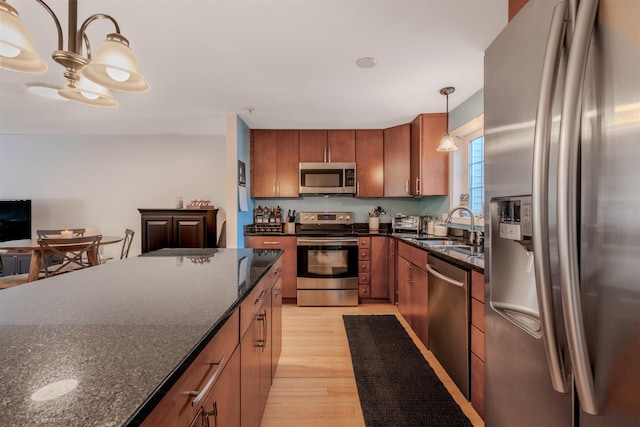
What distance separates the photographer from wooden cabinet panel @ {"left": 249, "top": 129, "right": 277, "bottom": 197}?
4047mm

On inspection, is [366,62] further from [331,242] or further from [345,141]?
[331,242]

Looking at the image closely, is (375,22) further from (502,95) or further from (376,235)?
(376,235)

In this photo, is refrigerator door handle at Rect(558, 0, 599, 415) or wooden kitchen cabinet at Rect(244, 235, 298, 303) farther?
wooden kitchen cabinet at Rect(244, 235, 298, 303)

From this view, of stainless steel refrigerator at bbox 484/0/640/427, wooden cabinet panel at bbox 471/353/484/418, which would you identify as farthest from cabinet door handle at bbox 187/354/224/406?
wooden cabinet panel at bbox 471/353/484/418

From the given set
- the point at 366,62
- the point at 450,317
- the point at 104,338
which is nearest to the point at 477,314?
the point at 450,317

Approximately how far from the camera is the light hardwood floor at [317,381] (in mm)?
1689

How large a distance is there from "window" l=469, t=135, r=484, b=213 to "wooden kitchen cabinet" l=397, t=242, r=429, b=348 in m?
0.83

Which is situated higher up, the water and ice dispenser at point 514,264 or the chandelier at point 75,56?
the chandelier at point 75,56

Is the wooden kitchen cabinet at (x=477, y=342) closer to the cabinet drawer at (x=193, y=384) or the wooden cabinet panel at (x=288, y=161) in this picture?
the cabinet drawer at (x=193, y=384)

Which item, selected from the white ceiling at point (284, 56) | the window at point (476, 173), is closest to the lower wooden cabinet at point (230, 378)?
the white ceiling at point (284, 56)

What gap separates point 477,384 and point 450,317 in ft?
1.33

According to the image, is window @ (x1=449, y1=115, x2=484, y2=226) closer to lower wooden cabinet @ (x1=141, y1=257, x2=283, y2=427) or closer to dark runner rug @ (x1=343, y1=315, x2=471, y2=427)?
dark runner rug @ (x1=343, y1=315, x2=471, y2=427)

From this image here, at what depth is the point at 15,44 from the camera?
1125mm

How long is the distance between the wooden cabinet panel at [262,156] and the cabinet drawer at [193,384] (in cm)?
321
